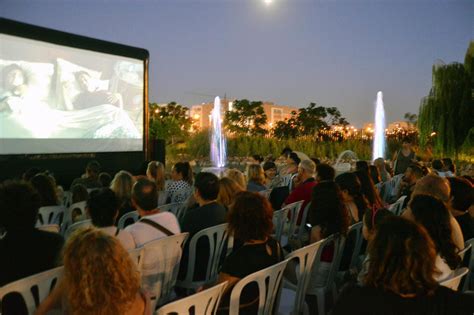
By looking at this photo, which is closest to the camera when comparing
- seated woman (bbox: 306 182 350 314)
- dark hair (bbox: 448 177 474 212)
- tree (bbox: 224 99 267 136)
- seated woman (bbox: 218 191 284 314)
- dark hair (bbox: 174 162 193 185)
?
seated woman (bbox: 218 191 284 314)

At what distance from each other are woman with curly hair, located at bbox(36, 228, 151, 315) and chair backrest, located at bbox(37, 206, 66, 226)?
8.44 ft

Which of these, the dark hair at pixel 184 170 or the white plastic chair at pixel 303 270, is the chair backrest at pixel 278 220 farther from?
the dark hair at pixel 184 170

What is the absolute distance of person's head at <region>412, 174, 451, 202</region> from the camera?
3271 millimetres

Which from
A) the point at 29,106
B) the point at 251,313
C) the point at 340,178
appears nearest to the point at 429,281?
the point at 251,313

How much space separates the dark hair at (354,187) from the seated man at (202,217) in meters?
1.04

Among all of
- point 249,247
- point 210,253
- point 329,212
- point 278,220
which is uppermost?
point 329,212

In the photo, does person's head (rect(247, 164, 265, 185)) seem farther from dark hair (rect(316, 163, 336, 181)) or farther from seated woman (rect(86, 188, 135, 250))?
seated woman (rect(86, 188, 135, 250))

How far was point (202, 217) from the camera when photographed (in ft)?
11.4

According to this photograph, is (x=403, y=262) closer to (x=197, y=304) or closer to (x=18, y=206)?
(x=197, y=304)

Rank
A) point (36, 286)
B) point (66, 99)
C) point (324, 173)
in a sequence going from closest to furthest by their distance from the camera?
point (36, 286) < point (324, 173) < point (66, 99)

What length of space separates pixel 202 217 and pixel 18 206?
1410mm

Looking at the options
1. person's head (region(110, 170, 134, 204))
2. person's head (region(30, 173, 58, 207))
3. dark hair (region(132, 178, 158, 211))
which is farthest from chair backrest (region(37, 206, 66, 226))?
dark hair (region(132, 178, 158, 211))

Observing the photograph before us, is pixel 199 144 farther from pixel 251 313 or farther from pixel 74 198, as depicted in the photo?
pixel 251 313

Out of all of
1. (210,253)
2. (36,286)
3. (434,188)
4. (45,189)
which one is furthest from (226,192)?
(36,286)
